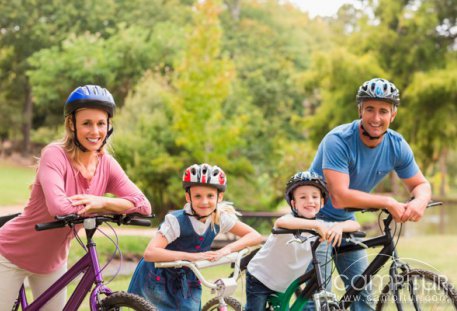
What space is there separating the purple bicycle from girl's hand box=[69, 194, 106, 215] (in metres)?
0.07

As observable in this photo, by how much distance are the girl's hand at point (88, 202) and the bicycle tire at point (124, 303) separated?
478 millimetres

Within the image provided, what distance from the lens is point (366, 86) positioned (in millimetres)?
4633

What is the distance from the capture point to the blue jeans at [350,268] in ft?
15.1

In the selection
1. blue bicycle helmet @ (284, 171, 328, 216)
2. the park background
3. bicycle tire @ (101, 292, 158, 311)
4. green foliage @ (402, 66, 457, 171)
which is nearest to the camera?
bicycle tire @ (101, 292, 158, 311)

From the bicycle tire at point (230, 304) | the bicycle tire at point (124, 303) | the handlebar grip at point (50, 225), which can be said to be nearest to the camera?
the bicycle tire at point (124, 303)

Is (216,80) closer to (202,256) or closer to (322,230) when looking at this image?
(322,230)

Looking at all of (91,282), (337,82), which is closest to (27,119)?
(337,82)

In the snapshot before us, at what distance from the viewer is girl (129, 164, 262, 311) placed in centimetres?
422

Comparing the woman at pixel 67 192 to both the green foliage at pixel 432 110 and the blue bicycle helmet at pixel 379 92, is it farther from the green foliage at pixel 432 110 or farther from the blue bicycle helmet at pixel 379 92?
the green foliage at pixel 432 110

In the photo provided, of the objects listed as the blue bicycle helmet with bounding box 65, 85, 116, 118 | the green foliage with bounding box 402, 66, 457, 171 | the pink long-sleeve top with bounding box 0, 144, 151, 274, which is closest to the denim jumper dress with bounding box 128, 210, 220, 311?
the pink long-sleeve top with bounding box 0, 144, 151, 274

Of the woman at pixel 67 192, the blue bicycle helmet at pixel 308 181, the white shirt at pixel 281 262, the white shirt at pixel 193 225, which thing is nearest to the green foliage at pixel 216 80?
the white shirt at pixel 281 262

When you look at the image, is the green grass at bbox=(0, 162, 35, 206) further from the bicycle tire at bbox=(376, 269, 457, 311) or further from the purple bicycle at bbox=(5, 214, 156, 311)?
the bicycle tire at bbox=(376, 269, 457, 311)

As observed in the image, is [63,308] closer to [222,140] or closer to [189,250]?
[189,250]

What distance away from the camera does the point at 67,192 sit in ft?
13.0
